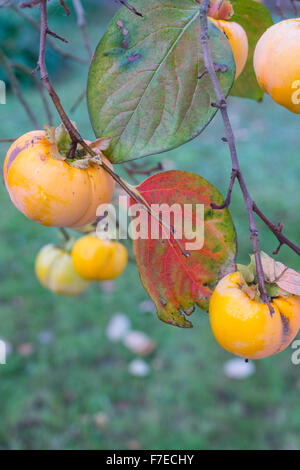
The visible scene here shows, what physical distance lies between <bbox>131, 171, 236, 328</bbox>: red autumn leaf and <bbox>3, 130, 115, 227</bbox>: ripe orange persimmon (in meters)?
0.08

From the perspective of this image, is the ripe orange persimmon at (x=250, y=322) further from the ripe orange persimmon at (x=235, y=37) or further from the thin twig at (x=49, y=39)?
the thin twig at (x=49, y=39)

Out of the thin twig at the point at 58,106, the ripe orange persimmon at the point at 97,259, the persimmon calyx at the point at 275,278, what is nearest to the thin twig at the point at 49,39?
the ripe orange persimmon at the point at 97,259

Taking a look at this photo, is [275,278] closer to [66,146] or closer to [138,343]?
[66,146]

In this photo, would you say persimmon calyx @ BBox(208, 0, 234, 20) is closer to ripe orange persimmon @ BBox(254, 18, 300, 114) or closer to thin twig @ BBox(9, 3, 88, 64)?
ripe orange persimmon @ BBox(254, 18, 300, 114)

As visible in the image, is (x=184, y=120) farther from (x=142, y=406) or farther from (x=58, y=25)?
(x=58, y=25)

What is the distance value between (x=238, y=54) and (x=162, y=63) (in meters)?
0.10

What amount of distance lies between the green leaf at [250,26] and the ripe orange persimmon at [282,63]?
0.15m

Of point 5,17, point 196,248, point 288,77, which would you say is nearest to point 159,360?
point 196,248

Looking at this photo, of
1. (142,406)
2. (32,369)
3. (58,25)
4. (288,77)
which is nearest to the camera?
(288,77)

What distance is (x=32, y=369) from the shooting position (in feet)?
6.01

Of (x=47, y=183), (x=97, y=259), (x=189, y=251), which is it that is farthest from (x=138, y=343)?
(x=47, y=183)

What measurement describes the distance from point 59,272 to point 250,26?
1.85 ft

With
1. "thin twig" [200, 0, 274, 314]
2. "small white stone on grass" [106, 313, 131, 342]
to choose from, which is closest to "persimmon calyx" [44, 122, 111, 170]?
"thin twig" [200, 0, 274, 314]

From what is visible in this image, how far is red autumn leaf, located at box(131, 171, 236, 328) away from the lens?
529 mm
